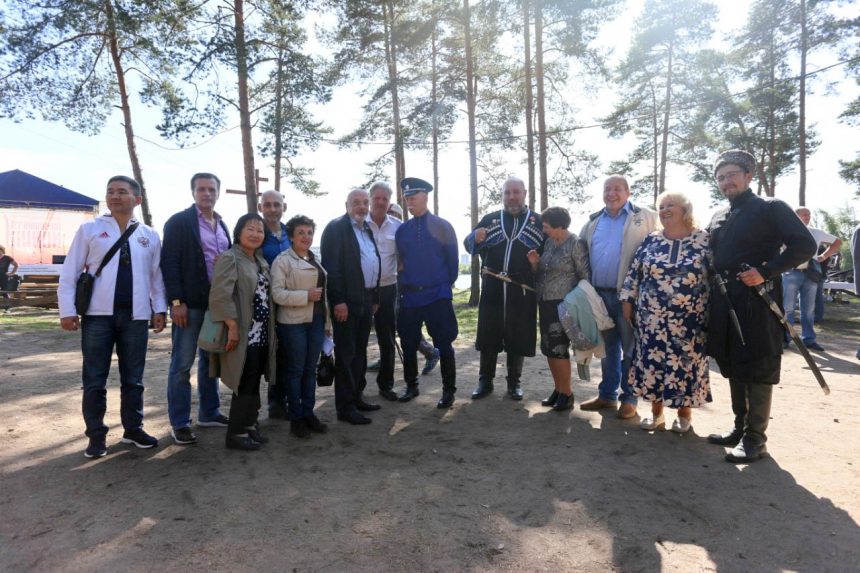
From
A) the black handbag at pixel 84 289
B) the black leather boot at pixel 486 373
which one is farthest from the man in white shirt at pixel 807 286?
the black handbag at pixel 84 289

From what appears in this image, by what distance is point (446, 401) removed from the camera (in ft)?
15.9

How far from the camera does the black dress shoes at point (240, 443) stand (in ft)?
12.1

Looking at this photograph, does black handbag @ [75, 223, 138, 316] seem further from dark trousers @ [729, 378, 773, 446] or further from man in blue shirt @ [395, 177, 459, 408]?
dark trousers @ [729, 378, 773, 446]

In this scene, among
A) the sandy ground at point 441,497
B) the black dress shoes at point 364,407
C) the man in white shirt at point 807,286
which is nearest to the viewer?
the sandy ground at point 441,497

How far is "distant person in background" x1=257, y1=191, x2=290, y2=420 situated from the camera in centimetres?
434

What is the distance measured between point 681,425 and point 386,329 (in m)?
2.75

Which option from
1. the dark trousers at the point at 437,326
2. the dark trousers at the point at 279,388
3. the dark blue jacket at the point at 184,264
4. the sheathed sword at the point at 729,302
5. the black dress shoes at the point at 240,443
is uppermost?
the dark blue jacket at the point at 184,264

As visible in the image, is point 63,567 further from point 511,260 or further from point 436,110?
point 436,110

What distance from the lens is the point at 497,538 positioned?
248 centimetres

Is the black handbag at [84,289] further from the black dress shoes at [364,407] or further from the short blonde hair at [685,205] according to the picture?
the short blonde hair at [685,205]

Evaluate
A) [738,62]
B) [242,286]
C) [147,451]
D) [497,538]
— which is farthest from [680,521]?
[738,62]

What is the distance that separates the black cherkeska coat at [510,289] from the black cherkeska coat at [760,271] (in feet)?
5.47

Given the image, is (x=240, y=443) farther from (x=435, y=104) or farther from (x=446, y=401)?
(x=435, y=104)

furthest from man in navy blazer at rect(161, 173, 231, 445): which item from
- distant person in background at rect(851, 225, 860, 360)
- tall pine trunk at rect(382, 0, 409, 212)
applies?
tall pine trunk at rect(382, 0, 409, 212)
